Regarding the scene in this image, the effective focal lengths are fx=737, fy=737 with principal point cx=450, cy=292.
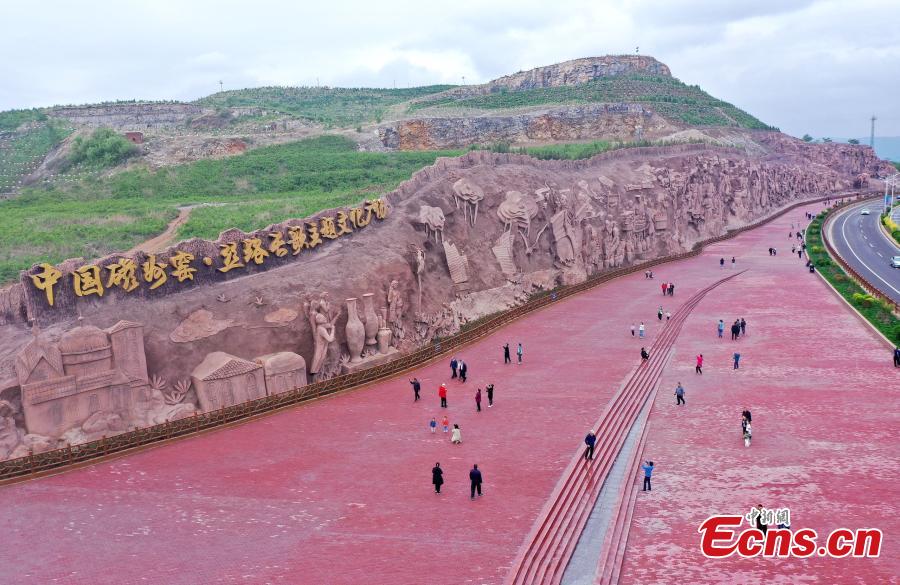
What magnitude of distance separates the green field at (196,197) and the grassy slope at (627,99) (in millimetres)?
19953

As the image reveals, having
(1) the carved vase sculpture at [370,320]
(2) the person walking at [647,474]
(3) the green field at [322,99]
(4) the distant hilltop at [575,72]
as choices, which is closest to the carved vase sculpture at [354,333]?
(1) the carved vase sculpture at [370,320]

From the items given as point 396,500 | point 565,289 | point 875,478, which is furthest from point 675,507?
point 565,289

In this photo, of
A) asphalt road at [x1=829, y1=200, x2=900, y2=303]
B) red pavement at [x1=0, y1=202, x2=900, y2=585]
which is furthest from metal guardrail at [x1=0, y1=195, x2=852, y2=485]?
asphalt road at [x1=829, y1=200, x2=900, y2=303]

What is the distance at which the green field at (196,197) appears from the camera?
1003 inches

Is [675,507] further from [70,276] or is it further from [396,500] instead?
[70,276]

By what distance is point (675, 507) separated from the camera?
41.6 ft

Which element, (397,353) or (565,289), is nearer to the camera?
(397,353)

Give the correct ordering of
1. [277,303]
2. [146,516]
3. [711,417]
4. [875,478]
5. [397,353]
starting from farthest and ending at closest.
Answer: [397,353] < [277,303] < [711,417] < [875,478] < [146,516]

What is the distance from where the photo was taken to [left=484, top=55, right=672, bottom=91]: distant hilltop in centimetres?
7125

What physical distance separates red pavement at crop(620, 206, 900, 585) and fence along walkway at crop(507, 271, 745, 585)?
0.62m

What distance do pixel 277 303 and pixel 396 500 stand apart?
302 inches

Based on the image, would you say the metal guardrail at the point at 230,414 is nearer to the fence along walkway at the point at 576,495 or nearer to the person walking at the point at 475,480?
the fence along walkway at the point at 576,495

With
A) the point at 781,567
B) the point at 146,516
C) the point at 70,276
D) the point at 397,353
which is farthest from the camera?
the point at 397,353

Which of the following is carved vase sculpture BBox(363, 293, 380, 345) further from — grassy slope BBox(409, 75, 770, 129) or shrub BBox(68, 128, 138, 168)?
grassy slope BBox(409, 75, 770, 129)
